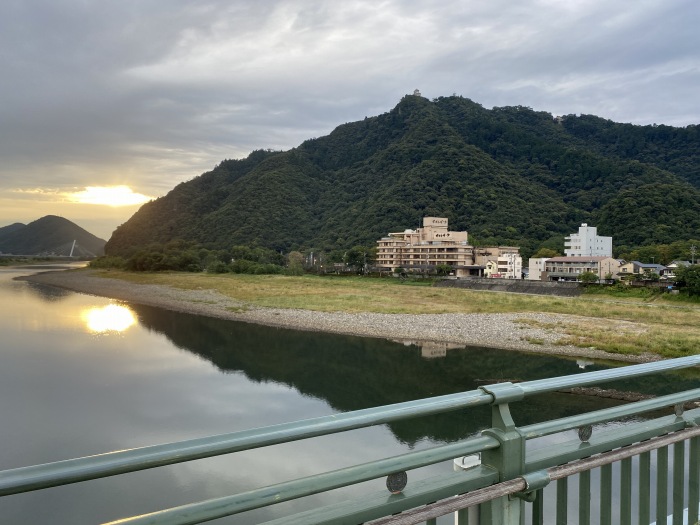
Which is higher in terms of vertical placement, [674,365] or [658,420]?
[674,365]

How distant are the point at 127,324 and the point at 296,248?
43338mm

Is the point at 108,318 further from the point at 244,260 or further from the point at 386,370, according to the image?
the point at 244,260

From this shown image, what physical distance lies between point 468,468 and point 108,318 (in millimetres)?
25464

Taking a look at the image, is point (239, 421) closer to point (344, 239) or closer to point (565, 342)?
point (565, 342)

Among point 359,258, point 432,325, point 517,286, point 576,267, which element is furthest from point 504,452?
point 359,258

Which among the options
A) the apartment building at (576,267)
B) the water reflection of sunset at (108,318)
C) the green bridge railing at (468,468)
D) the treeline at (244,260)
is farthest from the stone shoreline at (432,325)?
the treeline at (244,260)

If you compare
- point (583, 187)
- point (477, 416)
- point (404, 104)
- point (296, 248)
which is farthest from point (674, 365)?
point (404, 104)

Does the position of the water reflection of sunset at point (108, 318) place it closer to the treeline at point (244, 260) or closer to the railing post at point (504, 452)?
the treeline at point (244, 260)

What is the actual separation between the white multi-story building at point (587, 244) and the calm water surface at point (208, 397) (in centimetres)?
2935

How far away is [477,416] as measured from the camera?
953cm

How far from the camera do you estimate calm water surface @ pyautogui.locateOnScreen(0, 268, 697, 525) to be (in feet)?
22.3

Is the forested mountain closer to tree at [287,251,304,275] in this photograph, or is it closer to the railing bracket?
tree at [287,251,304,275]

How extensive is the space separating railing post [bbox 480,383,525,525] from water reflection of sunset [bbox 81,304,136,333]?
21.1 metres

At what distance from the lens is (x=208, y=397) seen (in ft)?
37.0
